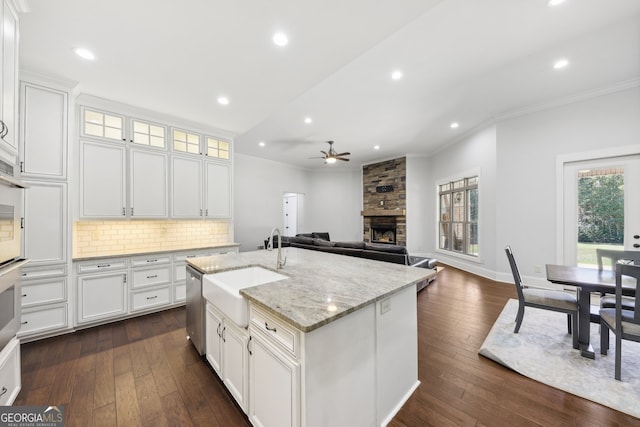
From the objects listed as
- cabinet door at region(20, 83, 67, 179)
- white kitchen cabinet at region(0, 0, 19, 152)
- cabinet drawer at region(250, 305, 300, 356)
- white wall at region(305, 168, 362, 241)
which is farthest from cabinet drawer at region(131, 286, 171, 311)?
white wall at region(305, 168, 362, 241)

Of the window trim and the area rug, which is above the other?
the window trim

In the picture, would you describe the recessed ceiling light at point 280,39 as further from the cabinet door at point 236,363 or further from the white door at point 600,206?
the white door at point 600,206

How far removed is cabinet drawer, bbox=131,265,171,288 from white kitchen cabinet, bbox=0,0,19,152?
6.59ft

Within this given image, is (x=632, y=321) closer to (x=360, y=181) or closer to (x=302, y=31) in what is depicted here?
(x=302, y=31)

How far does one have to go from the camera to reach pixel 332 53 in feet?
7.45

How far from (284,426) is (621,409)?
2.29 metres

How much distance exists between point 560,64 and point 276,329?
441 cm

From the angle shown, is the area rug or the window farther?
the window

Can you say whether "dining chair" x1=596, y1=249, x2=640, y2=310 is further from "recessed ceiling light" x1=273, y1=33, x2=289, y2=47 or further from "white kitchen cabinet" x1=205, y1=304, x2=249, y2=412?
"recessed ceiling light" x1=273, y1=33, x2=289, y2=47

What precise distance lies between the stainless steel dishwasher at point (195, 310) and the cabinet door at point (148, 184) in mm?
1685

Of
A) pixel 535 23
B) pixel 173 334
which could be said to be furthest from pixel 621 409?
pixel 173 334

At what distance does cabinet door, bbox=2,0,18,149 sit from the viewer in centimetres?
152

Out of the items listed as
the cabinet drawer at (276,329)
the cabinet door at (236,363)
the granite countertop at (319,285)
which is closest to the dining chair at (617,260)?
the granite countertop at (319,285)

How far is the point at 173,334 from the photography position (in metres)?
2.74
